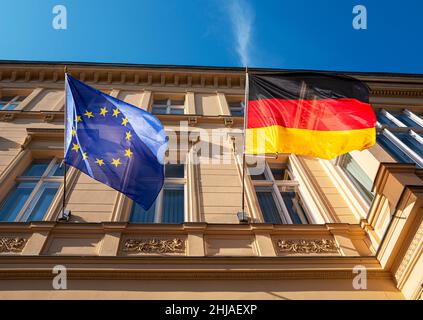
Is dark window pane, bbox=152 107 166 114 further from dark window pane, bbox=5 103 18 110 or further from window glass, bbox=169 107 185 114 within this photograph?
dark window pane, bbox=5 103 18 110

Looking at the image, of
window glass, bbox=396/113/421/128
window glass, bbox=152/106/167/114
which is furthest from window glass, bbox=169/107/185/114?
window glass, bbox=396/113/421/128

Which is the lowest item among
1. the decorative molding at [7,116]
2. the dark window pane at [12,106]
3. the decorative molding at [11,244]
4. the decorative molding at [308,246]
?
the decorative molding at [11,244]

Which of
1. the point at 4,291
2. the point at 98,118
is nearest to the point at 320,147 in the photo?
the point at 98,118

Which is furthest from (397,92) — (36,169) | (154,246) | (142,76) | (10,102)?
(10,102)

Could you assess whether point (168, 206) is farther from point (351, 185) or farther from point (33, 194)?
point (351, 185)

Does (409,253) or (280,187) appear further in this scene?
(280,187)

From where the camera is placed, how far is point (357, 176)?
28.4 ft

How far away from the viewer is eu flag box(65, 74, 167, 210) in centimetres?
674

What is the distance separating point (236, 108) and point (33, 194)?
862cm

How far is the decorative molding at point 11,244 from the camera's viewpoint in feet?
20.8

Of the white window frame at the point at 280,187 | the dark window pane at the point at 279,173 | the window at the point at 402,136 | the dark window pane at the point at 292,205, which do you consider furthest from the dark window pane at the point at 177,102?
the window at the point at 402,136

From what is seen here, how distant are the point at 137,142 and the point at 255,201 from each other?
3.31 metres

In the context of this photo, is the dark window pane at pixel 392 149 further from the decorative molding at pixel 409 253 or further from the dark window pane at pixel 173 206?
the dark window pane at pixel 173 206

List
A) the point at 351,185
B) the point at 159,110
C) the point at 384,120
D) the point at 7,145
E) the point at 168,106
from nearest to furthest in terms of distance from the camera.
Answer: the point at 351,185 < the point at 7,145 < the point at 384,120 < the point at 159,110 < the point at 168,106
